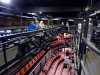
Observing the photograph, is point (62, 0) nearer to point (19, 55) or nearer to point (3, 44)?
point (19, 55)

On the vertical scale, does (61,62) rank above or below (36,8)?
below

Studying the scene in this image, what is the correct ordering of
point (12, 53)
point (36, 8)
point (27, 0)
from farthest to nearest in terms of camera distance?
point (36, 8), point (27, 0), point (12, 53)

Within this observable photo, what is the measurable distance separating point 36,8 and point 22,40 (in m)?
5.04

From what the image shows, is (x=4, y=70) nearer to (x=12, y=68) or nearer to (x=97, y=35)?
(x=12, y=68)

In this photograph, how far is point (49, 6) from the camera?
7531 mm

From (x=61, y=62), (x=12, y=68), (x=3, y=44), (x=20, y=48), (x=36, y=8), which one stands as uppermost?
(x=36, y=8)

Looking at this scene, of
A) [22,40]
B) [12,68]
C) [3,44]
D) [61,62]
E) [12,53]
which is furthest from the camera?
[61,62]

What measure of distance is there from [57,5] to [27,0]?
1687 mm

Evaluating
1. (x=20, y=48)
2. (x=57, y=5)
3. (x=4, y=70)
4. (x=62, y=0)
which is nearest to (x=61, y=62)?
(x=57, y=5)

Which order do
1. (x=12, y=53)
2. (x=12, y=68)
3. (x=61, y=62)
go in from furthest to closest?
(x=61, y=62), (x=12, y=53), (x=12, y=68)

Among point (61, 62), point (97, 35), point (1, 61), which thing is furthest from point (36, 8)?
point (97, 35)

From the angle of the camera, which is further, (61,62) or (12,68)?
(61,62)

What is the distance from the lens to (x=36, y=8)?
24.0 ft

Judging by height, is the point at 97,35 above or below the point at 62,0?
below
